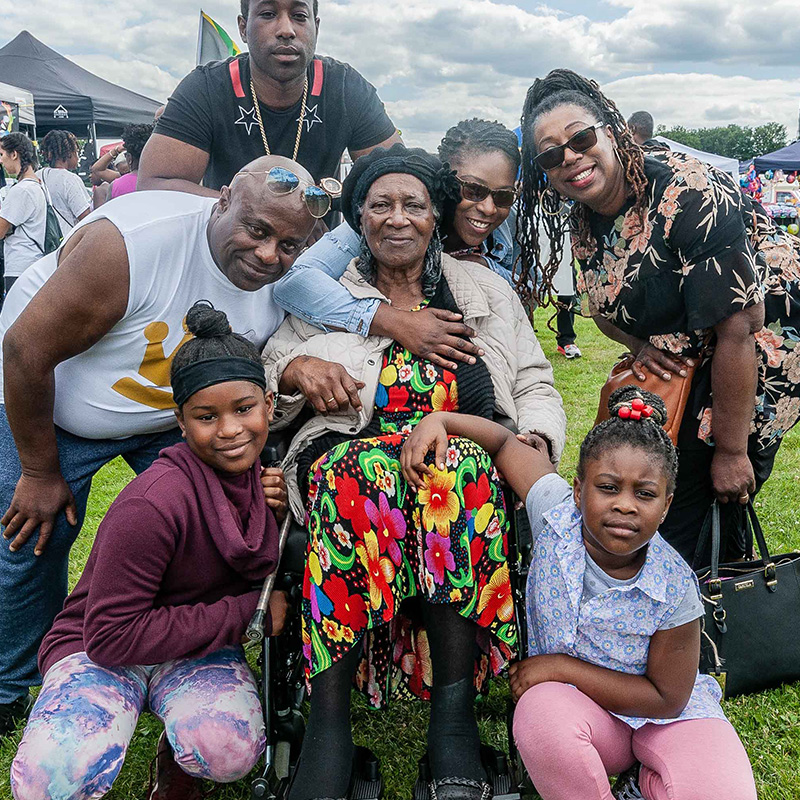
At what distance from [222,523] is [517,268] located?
6.91ft

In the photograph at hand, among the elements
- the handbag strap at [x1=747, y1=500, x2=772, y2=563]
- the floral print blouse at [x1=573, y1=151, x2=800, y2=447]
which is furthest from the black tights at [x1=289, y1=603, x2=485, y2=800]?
the floral print blouse at [x1=573, y1=151, x2=800, y2=447]

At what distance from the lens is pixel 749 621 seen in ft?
8.88

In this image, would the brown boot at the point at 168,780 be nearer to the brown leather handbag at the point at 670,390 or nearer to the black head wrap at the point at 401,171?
the brown leather handbag at the point at 670,390

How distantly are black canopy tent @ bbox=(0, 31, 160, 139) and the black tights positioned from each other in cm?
1478

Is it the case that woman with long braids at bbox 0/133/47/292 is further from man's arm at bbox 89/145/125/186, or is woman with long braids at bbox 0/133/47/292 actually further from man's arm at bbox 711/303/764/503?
man's arm at bbox 711/303/764/503

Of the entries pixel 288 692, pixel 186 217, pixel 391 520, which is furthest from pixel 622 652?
pixel 186 217

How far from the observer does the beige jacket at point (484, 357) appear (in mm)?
2686

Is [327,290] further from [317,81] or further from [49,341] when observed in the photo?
[317,81]

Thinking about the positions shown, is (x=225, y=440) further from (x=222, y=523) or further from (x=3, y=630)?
(x=3, y=630)

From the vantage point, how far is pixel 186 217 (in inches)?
104

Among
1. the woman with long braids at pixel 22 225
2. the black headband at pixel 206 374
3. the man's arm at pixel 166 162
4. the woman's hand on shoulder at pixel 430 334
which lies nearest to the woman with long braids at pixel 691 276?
the woman's hand on shoulder at pixel 430 334

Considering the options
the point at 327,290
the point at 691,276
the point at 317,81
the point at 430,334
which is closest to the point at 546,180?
the point at 691,276

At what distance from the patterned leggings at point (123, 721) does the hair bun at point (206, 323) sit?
0.97m

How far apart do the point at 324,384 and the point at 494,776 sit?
1287 millimetres
